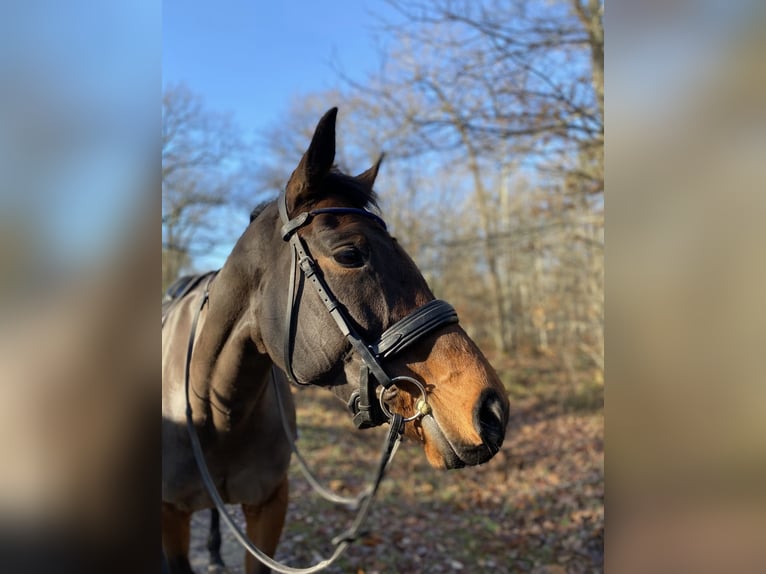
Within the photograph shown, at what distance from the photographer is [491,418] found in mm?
1476

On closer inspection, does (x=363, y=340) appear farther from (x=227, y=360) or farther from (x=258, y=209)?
(x=258, y=209)

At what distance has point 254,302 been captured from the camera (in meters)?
1.98

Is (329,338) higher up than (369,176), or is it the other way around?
(369,176)

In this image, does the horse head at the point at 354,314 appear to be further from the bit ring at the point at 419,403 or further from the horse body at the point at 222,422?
the horse body at the point at 222,422

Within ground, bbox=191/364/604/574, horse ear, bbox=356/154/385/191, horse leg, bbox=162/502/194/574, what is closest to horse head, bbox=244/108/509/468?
horse ear, bbox=356/154/385/191

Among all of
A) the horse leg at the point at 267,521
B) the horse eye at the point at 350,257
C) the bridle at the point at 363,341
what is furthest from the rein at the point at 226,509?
the horse eye at the point at 350,257

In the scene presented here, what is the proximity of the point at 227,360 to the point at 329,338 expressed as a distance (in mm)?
662

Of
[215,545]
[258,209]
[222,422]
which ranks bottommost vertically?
[215,545]

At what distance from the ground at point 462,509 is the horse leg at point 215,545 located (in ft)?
0.55

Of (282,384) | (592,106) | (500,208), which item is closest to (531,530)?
(282,384)

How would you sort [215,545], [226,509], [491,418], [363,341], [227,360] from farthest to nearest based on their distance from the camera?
[215,545] → [226,509] → [227,360] → [363,341] → [491,418]

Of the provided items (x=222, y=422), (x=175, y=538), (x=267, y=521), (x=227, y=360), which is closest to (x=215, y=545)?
(x=175, y=538)

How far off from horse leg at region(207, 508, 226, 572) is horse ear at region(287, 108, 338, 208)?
143 inches
